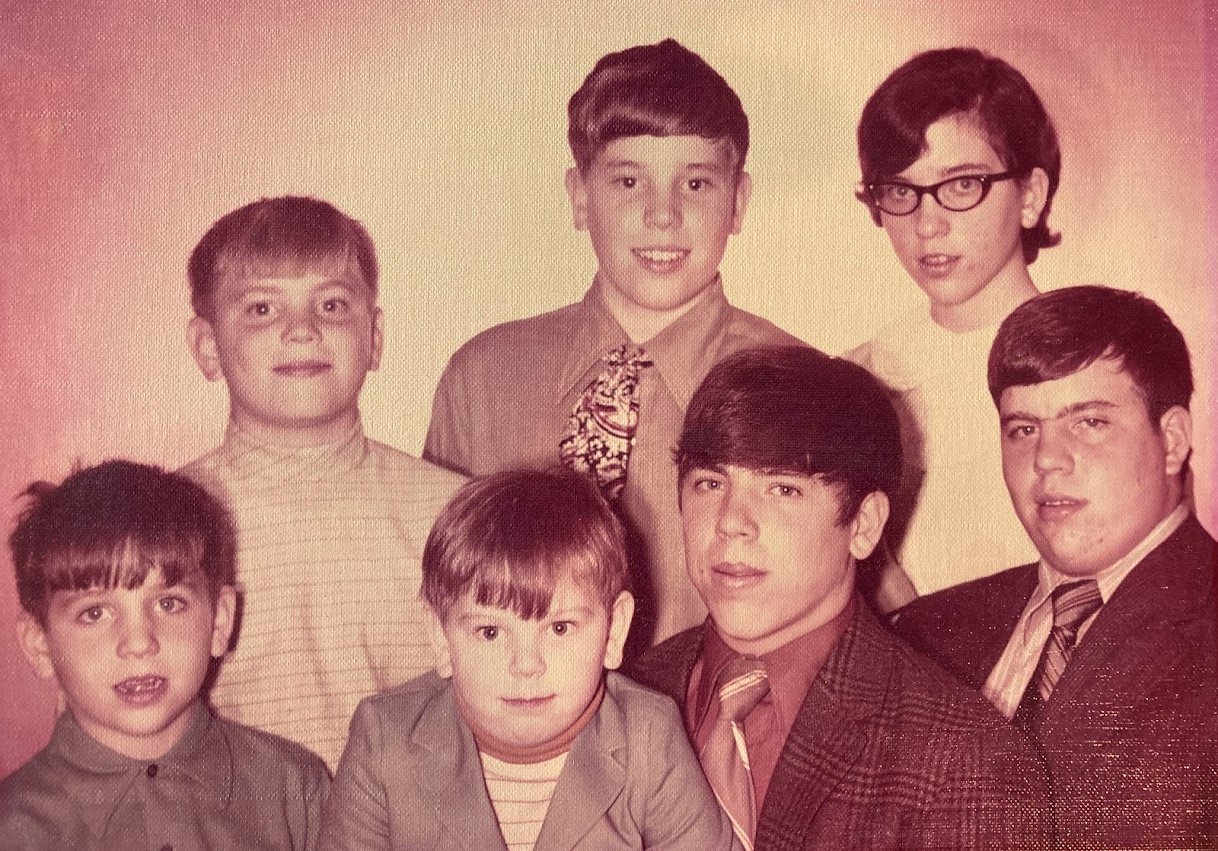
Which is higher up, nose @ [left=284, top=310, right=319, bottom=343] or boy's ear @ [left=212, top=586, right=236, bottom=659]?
nose @ [left=284, top=310, right=319, bottom=343]

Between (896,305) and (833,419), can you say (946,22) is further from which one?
(833,419)

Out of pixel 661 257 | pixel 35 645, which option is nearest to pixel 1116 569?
pixel 661 257

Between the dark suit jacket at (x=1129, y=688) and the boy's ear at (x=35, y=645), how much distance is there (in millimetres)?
1358

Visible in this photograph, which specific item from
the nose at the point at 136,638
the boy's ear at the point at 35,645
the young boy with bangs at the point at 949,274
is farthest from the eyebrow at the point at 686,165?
the boy's ear at the point at 35,645

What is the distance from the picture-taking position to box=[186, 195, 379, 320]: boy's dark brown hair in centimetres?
207

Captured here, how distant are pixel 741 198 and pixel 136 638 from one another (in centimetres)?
119

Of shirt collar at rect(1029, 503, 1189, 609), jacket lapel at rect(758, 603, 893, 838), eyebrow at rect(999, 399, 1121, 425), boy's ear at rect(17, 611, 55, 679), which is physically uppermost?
eyebrow at rect(999, 399, 1121, 425)

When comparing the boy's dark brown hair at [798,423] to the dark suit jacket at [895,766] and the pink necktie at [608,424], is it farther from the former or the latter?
the dark suit jacket at [895,766]

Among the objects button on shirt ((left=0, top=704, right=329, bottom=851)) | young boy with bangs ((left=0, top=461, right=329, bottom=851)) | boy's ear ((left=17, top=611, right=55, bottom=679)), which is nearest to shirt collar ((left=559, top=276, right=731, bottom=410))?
young boy with bangs ((left=0, top=461, right=329, bottom=851))

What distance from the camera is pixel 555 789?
1961 millimetres

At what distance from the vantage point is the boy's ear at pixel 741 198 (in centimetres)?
214

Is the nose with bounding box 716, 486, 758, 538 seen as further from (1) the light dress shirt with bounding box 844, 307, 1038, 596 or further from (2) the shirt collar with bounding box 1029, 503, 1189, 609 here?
(2) the shirt collar with bounding box 1029, 503, 1189, 609

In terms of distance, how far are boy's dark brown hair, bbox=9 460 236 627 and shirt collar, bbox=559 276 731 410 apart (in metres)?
0.62

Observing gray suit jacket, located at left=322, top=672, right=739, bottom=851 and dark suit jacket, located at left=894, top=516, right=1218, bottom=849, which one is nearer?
gray suit jacket, located at left=322, top=672, right=739, bottom=851
